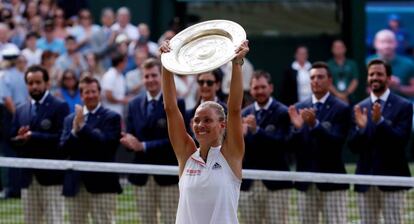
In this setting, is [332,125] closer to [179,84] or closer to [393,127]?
[393,127]

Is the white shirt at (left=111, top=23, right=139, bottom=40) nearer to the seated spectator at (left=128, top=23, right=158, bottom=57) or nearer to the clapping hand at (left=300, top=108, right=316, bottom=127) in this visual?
the seated spectator at (left=128, top=23, right=158, bottom=57)

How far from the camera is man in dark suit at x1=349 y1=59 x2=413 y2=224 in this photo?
1286cm

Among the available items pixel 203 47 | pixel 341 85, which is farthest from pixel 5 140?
pixel 203 47

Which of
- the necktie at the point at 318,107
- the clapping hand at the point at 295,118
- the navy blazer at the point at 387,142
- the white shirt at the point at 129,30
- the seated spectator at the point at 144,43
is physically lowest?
the navy blazer at the point at 387,142

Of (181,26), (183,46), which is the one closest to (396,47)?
(181,26)

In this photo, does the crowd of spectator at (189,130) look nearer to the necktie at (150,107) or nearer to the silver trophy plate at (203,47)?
the necktie at (150,107)

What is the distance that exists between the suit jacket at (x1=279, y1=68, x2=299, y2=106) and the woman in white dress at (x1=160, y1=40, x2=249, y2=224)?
34.8 ft

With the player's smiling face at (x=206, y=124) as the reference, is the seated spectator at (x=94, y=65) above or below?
above

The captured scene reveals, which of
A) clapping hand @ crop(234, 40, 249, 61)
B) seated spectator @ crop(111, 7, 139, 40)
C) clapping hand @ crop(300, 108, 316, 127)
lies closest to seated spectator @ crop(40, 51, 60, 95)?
seated spectator @ crop(111, 7, 139, 40)

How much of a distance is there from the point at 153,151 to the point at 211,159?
13.5 feet

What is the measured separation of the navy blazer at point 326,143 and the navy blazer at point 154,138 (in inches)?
56.0

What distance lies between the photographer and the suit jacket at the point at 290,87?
66.7 ft

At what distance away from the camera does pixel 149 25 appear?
22.3m

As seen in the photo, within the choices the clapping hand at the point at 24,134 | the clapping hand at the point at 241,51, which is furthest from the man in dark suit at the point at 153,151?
the clapping hand at the point at 241,51
